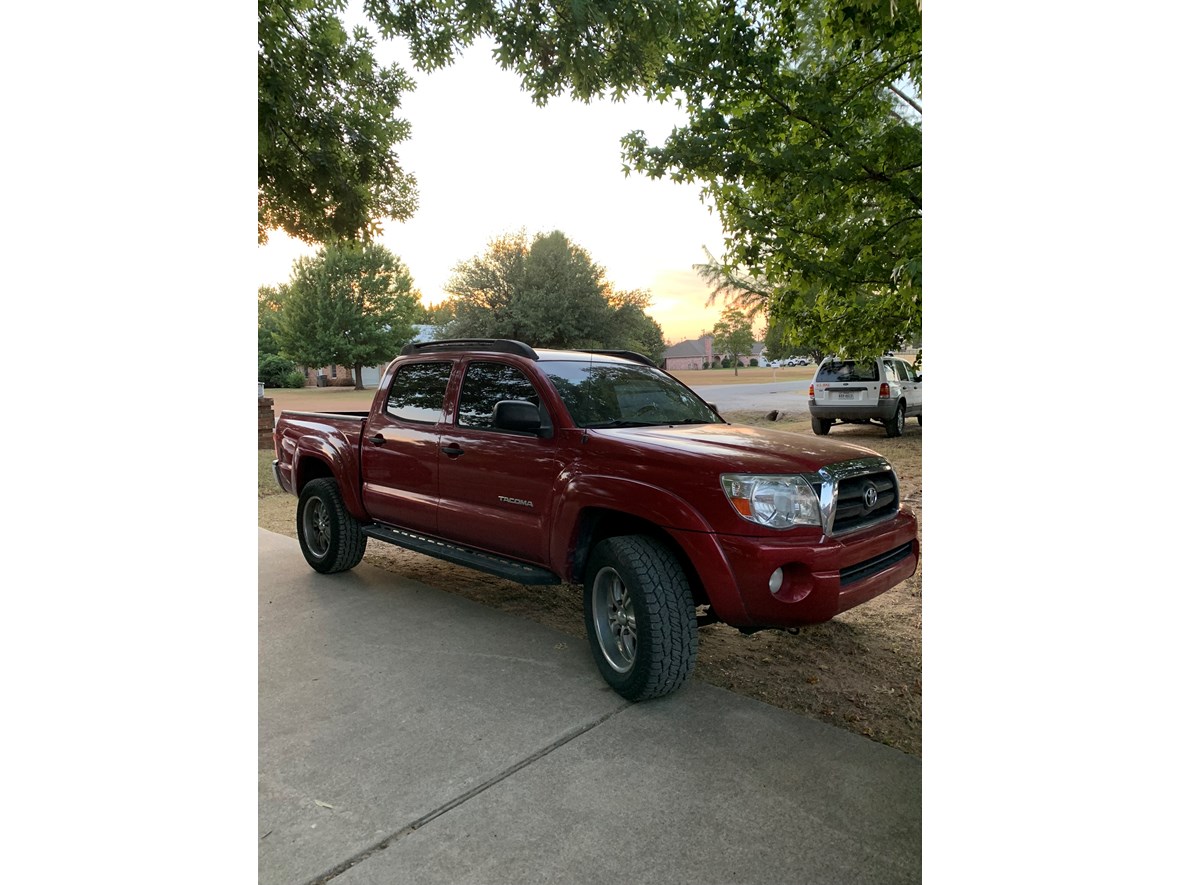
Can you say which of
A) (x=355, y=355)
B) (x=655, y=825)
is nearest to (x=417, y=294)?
(x=355, y=355)

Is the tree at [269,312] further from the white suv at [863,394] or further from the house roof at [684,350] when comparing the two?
the white suv at [863,394]

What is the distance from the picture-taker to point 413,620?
4441mm

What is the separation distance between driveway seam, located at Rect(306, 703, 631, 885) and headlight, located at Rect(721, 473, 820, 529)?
1082mm

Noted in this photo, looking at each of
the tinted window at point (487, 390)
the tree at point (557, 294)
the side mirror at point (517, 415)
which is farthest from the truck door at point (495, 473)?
the tree at point (557, 294)

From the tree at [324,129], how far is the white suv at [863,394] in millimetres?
9233

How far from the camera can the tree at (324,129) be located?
5.13 meters

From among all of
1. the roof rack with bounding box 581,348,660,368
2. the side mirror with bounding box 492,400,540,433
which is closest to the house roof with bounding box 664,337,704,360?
the roof rack with bounding box 581,348,660,368

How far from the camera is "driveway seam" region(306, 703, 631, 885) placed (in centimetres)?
220

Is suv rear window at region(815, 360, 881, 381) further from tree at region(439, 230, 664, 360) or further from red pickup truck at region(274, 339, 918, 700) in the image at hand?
red pickup truck at region(274, 339, 918, 700)

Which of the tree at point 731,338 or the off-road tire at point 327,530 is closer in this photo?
the off-road tire at point 327,530

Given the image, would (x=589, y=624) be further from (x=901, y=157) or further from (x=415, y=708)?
(x=901, y=157)

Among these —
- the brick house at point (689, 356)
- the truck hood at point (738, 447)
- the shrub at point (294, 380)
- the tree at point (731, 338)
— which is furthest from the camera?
the shrub at point (294, 380)

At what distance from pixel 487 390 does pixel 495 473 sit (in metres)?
0.55

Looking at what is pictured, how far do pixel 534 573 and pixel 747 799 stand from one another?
5.20ft
